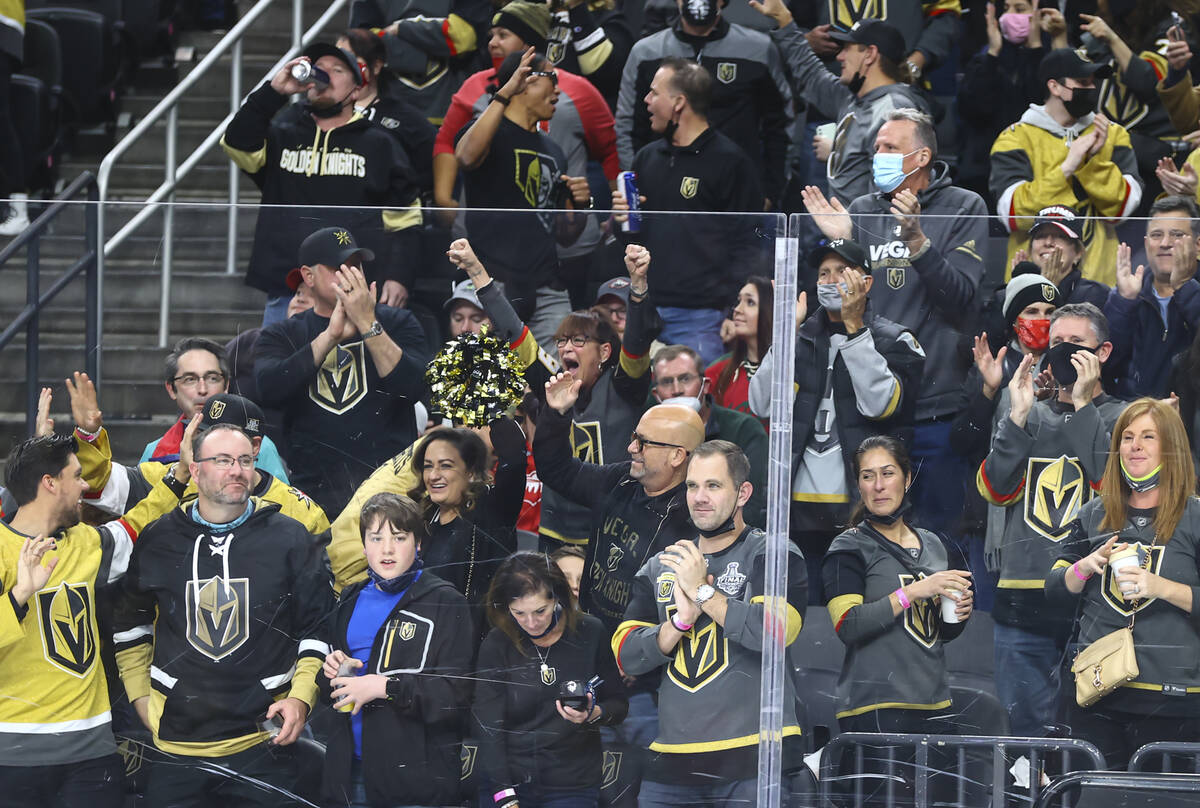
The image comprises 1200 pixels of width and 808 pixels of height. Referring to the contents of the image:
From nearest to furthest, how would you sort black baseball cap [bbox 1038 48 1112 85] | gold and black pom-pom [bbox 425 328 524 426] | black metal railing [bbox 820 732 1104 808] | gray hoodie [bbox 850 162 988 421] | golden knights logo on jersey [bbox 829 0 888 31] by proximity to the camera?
black metal railing [bbox 820 732 1104 808], gray hoodie [bbox 850 162 988 421], gold and black pom-pom [bbox 425 328 524 426], black baseball cap [bbox 1038 48 1112 85], golden knights logo on jersey [bbox 829 0 888 31]

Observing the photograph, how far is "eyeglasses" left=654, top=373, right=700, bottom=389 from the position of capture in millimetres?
4707

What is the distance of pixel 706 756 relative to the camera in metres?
4.57

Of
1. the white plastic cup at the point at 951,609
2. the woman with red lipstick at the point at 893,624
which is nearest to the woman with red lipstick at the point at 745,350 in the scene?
the woman with red lipstick at the point at 893,624

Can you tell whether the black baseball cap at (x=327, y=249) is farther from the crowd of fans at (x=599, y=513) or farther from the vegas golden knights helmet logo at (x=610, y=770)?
the vegas golden knights helmet logo at (x=610, y=770)

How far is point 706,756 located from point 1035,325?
1486mm

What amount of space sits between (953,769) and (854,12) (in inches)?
163

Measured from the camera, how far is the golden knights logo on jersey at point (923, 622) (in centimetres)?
459

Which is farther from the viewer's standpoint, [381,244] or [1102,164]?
[1102,164]

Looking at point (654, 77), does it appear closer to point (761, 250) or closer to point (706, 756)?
point (761, 250)

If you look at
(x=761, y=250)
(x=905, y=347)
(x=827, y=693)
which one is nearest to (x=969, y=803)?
(x=827, y=693)

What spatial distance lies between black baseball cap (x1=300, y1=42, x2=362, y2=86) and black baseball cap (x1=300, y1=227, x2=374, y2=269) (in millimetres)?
1925

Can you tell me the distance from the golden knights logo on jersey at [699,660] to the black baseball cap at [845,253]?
3.45 ft

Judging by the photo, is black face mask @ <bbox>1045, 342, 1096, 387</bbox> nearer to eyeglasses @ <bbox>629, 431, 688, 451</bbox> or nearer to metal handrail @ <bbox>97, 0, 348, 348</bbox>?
eyeglasses @ <bbox>629, 431, 688, 451</bbox>

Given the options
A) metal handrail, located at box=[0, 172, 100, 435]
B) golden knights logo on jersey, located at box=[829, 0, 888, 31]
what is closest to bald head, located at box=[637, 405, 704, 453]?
metal handrail, located at box=[0, 172, 100, 435]
